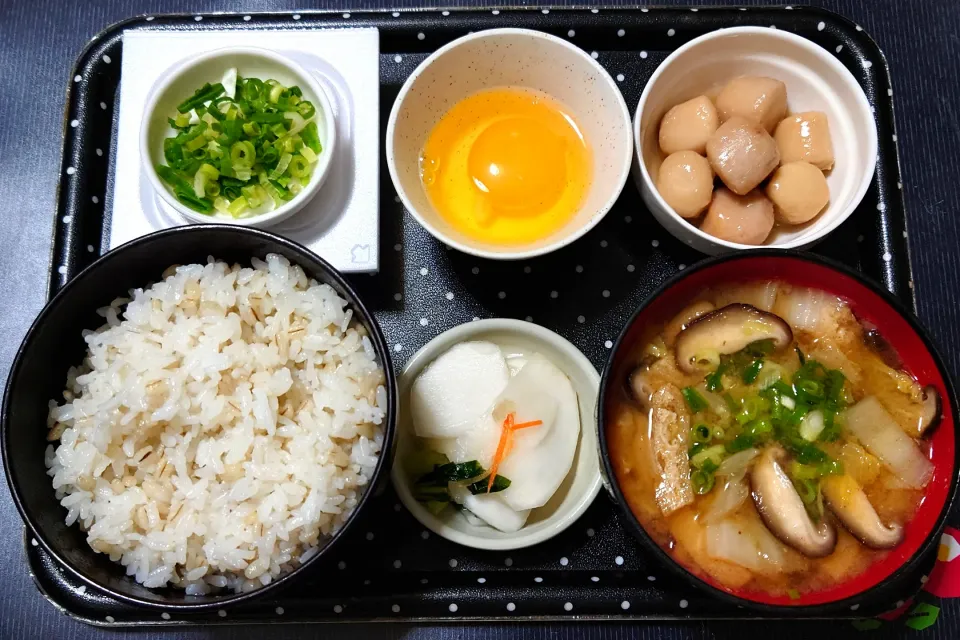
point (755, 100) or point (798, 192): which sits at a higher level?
point (755, 100)

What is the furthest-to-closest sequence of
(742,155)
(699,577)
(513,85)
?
(513,85) → (742,155) → (699,577)

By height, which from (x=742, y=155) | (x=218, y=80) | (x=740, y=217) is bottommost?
(x=740, y=217)

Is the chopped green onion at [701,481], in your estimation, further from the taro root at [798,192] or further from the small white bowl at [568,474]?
the taro root at [798,192]

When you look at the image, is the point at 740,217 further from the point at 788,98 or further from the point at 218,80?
the point at 218,80

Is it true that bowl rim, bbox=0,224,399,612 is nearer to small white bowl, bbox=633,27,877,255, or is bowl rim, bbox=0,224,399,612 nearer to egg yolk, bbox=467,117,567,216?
egg yolk, bbox=467,117,567,216

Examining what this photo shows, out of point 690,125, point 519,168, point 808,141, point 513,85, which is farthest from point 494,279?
point 808,141

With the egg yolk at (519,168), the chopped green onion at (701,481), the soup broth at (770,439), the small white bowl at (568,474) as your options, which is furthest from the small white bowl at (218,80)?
the chopped green onion at (701,481)
